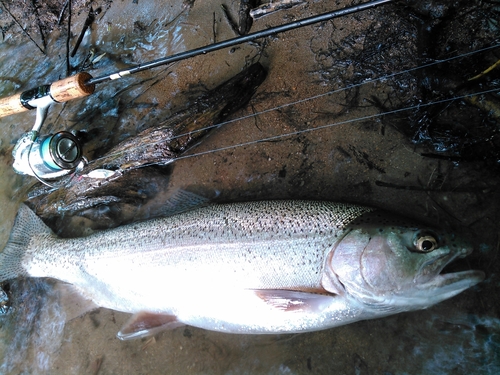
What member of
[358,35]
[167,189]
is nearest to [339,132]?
[358,35]

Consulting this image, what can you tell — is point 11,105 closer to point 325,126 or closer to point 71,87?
point 71,87

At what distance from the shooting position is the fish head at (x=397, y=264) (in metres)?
2.14

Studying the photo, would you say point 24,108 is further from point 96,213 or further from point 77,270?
point 77,270

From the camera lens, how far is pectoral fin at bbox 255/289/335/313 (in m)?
A: 2.37

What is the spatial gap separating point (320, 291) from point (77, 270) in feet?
6.85

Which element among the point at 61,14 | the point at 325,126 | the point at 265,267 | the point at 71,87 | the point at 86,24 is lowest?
the point at 265,267

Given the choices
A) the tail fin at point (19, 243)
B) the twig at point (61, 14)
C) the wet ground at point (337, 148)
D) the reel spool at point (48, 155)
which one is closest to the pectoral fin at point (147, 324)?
the wet ground at point (337, 148)

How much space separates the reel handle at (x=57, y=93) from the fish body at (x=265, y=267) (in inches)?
48.1

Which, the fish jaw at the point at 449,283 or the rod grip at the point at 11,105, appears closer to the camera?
the fish jaw at the point at 449,283

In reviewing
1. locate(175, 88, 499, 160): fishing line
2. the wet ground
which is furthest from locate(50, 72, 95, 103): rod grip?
locate(175, 88, 499, 160): fishing line

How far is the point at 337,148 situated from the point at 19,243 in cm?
311

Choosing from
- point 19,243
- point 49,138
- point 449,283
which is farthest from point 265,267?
point 19,243

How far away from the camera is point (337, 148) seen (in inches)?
118

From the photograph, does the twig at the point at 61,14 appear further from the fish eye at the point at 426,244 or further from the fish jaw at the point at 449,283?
the fish jaw at the point at 449,283
